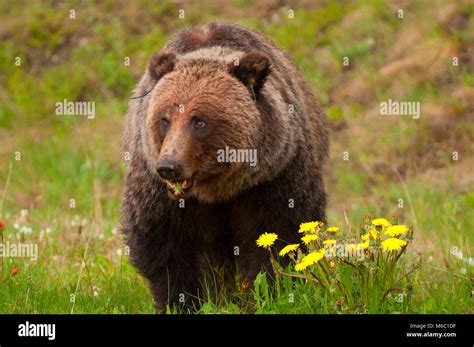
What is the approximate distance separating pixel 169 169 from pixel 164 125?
0.55m

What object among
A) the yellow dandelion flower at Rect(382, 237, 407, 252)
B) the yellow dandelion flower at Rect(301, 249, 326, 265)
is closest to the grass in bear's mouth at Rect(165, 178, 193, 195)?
the yellow dandelion flower at Rect(301, 249, 326, 265)

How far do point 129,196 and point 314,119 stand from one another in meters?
1.78

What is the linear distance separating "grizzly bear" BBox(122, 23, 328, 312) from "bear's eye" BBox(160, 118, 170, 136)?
11 mm

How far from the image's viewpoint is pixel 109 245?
9.05 meters

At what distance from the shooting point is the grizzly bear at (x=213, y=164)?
626 cm

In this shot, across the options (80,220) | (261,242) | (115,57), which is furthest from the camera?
(115,57)

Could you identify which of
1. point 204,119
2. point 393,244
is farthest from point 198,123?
point 393,244

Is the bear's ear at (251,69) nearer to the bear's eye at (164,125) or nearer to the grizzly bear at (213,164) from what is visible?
the grizzly bear at (213,164)

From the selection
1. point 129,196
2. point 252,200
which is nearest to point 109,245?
point 129,196

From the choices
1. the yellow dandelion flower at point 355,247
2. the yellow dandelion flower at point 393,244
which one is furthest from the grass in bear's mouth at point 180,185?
the yellow dandelion flower at point 393,244

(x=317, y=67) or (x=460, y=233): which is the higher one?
(x=317, y=67)

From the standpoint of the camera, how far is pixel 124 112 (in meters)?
15.0
